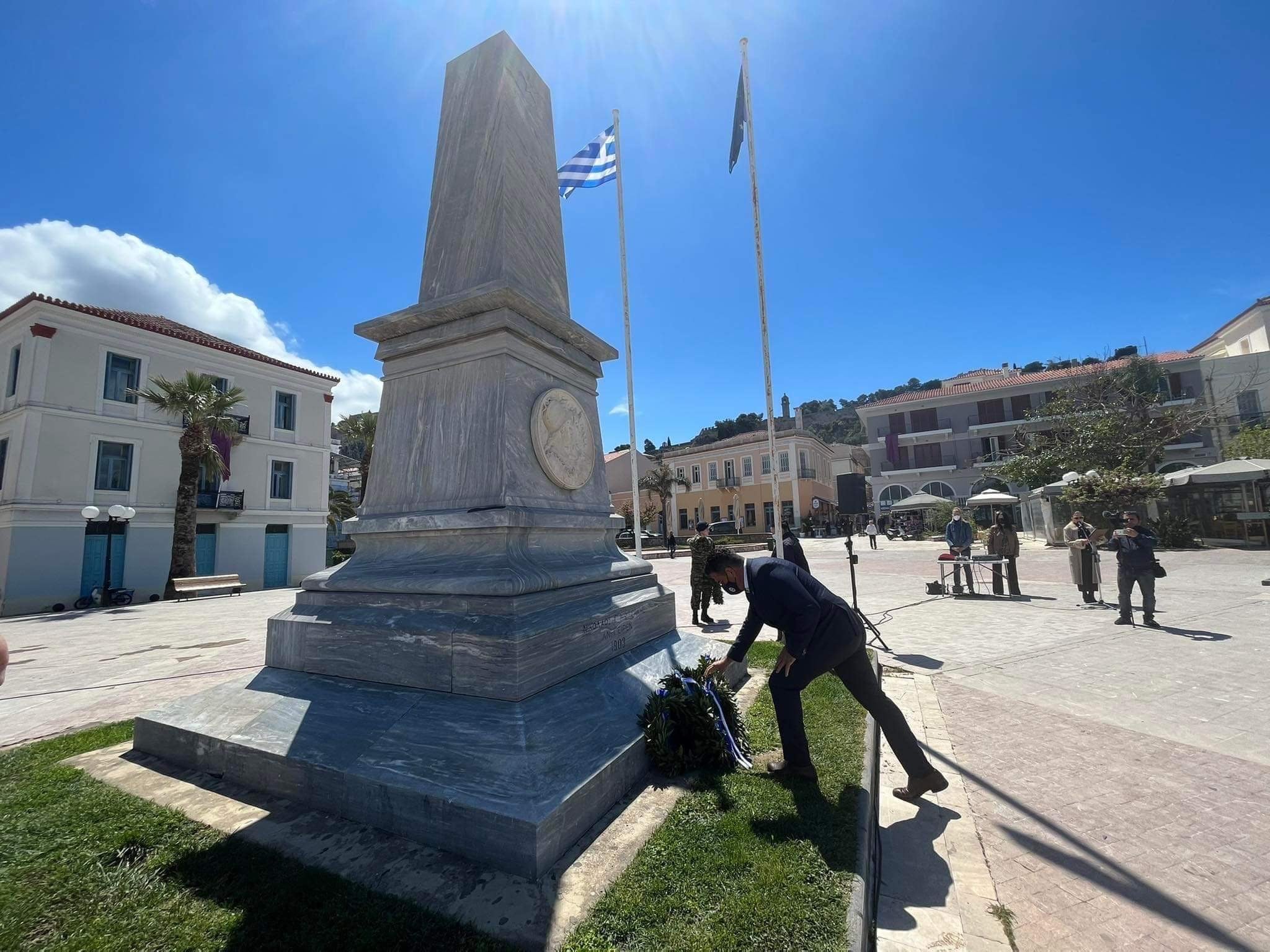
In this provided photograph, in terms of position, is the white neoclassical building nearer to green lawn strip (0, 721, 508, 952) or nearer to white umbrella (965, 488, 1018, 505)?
green lawn strip (0, 721, 508, 952)

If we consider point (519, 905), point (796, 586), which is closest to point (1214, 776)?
point (796, 586)

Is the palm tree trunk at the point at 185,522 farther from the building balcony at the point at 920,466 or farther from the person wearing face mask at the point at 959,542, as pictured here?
the building balcony at the point at 920,466

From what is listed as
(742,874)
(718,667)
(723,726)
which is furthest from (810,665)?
(742,874)

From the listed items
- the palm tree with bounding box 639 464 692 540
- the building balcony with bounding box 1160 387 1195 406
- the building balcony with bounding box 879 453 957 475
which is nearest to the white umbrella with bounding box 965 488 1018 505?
the building balcony with bounding box 879 453 957 475

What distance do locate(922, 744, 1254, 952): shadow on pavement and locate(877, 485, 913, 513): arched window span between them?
1671 inches

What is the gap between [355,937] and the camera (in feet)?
6.09

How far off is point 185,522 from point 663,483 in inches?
1289

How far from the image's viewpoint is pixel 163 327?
20656 mm

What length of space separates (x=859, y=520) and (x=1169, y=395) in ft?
71.0

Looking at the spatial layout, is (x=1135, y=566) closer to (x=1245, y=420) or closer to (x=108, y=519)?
(x=108, y=519)

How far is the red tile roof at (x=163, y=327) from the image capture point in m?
17.0

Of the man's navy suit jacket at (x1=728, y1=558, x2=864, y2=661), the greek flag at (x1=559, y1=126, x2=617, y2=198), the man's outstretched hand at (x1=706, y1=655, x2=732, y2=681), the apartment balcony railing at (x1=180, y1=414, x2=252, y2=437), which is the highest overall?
the greek flag at (x1=559, y1=126, x2=617, y2=198)

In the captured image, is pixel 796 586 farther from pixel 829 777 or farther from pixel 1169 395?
pixel 1169 395

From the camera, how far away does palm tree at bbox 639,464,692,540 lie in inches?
1793
